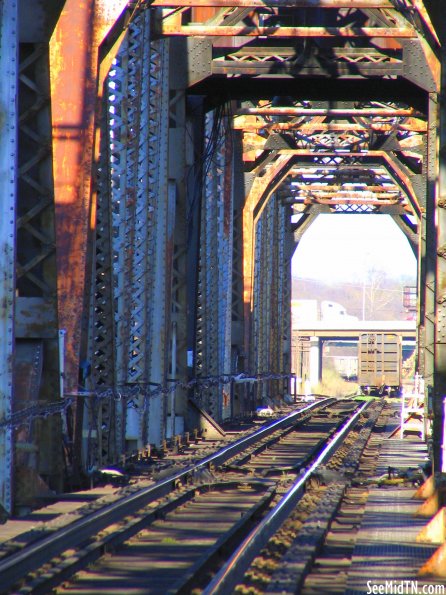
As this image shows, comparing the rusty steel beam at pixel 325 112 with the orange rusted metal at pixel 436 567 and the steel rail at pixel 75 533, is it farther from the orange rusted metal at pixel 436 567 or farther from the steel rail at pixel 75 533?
the orange rusted metal at pixel 436 567

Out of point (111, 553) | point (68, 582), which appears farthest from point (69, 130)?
point (68, 582)

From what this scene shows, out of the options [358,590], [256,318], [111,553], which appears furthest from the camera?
[256,318]

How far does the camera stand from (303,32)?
67.9 feet

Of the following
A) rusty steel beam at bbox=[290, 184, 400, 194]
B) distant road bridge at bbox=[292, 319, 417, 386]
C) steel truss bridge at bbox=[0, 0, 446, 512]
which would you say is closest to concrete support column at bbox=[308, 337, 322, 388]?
distant road bridge at bbox=[292, 319, 417, 386]

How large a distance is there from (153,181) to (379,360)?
134ft

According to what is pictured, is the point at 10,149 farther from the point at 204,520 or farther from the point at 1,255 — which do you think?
the point at 204,520

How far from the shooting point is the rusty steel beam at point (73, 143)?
44.8 feet

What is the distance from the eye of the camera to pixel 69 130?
14.5 m

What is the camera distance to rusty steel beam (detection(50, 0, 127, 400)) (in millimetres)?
13641

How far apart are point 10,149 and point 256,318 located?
2677 centimetres

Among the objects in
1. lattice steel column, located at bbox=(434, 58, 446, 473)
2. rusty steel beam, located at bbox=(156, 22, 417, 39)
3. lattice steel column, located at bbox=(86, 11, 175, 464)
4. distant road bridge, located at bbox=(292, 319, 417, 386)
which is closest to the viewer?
lattice steel column, located at bbox=(434, 58, 446, 473)

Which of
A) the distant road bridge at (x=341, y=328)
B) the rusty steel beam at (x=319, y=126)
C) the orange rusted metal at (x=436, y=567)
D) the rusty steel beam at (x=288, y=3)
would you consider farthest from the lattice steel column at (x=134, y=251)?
Result: the distant road bridge at (x=341, y=328)

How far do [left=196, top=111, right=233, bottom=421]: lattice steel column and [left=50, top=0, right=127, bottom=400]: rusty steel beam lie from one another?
9284 millimetres

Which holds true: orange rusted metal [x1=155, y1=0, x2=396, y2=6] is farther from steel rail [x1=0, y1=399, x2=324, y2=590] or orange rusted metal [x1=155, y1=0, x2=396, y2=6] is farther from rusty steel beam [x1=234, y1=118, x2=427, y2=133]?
rusty steel beam [x1=234, y1=118, x2=427, y2=133]
